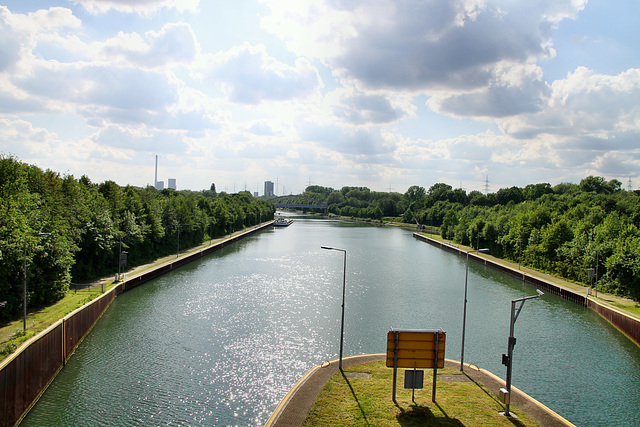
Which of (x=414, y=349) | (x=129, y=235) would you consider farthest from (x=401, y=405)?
(x=129, y=235)

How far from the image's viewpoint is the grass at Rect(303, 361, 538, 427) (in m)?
13.8

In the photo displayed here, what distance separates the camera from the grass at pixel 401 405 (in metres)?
13.8

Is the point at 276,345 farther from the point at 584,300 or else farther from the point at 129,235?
the point at 129,235

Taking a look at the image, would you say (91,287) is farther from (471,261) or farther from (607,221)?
(471,261)

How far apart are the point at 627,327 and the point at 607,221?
18.4m

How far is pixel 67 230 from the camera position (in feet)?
107

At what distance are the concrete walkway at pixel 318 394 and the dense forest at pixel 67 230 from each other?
42.3 ft

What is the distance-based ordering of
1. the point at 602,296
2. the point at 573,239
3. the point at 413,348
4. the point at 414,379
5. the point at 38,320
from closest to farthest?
the point at 414,379 → the point at 413,348 → the point at 38,320 → the point at 602,296 → the point at 573,239

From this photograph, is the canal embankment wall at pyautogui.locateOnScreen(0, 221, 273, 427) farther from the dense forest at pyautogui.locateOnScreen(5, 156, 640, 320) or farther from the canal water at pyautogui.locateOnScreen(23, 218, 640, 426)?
the dense forest at pyautogui.locateOnScreen(5, 156, 640, 320)

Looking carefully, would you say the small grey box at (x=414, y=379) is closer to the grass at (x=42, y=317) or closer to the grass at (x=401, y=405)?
the grass at (x=401, y=405)

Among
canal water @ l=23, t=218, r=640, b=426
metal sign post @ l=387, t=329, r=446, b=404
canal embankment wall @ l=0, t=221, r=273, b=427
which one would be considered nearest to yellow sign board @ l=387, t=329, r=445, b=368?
metal sign post @ l=387, t=329, r=446, b=404

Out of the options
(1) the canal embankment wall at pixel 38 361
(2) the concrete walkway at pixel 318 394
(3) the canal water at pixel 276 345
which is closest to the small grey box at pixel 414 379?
(2) the concrete walkway at pixel 318 394

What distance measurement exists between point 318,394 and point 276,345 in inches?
371

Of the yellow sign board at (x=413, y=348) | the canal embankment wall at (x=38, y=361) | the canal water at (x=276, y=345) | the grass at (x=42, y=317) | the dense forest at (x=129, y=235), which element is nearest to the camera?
the yellow sign board at (x=413, y=348)
